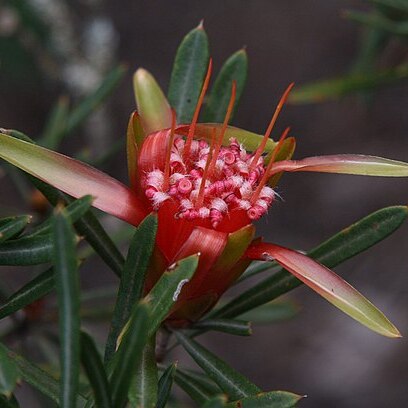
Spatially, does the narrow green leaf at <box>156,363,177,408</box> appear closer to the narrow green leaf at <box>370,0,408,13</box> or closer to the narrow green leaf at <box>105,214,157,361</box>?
the narrow green leaf at <box>105,214,157,361</box>

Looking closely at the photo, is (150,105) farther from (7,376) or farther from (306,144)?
(306,144)

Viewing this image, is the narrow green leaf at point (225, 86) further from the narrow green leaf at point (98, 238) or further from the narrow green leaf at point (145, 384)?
the narrow green leaf at point (145, 384)

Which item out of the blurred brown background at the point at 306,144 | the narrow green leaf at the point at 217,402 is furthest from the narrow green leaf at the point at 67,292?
the blurred brown background at the point at 306,144

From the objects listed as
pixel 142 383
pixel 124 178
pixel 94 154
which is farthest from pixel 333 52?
pixel 142 383

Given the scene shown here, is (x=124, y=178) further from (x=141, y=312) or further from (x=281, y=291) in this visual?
(x=141, y=312)

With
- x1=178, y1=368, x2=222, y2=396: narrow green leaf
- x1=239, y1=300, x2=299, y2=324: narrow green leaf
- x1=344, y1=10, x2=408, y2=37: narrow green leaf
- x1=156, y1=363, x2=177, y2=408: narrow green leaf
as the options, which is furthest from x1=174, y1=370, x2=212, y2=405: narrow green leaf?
x1=344, y1=10, x2=408, y2=37: narrow green leaf
